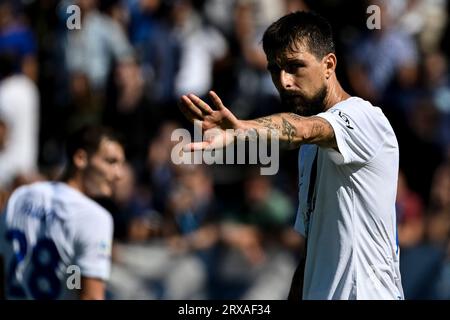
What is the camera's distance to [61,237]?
730cm

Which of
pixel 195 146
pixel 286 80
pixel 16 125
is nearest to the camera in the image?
pixel 195 146

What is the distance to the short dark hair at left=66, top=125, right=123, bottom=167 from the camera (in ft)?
25.5

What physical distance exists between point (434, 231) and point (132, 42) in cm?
490

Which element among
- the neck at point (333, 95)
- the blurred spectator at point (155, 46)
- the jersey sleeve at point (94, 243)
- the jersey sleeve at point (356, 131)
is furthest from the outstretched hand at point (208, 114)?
the blurred spectator at point (155, 46)

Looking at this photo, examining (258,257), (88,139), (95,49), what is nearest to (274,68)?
(88,139)

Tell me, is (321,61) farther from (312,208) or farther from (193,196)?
(193,196)

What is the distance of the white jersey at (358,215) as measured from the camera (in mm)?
5340

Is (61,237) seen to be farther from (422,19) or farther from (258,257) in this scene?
(422,19)

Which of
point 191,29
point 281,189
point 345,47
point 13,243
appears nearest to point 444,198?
point 281,189

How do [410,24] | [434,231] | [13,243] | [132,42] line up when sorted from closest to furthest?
[13,243] → [434,231] → [410,24] → [132,42]

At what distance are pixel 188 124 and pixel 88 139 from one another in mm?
4600

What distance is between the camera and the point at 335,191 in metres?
5.38

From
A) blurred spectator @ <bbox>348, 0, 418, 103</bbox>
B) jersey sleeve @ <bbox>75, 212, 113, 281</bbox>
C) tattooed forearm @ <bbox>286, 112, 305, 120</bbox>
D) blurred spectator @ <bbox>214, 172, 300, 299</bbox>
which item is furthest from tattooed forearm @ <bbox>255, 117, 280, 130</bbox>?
blurred spectator @ <bbox>348, 0, 418, 103</bbox>

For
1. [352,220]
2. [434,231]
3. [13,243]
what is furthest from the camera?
[434,231]
